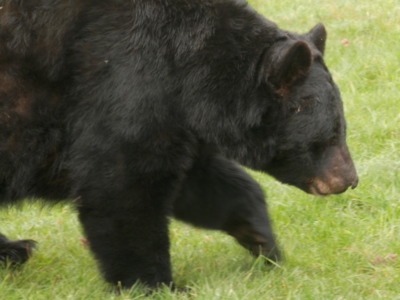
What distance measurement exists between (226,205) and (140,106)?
3.82 feet

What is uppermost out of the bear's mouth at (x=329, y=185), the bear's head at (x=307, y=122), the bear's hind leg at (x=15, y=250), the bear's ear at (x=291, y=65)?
the bear's ear at (x=291, y=65)

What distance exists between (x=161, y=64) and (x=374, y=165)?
2880 millimetres

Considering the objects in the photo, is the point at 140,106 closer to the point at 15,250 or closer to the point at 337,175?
the point at 337,175

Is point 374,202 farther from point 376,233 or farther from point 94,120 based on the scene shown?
point 94,120

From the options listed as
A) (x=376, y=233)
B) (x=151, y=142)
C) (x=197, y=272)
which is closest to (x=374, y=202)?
(x=376, y=233)

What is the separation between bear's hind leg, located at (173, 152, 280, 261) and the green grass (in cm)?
18

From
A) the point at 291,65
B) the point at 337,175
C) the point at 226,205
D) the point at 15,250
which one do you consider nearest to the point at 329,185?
the point at 337,175

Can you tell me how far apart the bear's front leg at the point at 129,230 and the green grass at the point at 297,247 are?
148mm

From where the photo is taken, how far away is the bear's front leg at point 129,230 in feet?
17.3

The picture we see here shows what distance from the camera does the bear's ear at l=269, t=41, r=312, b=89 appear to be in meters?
5.25

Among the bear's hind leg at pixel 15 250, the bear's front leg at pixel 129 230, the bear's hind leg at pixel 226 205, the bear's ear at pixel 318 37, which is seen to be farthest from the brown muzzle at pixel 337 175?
the bear's hind leg at pixel 15 250

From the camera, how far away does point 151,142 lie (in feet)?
17.2

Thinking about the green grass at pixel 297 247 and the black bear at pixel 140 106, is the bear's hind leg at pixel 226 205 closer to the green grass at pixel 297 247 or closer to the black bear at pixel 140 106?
the green grass at pixel 297 247

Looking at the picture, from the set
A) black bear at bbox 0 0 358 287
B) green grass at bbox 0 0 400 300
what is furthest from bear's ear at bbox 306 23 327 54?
green grass at bbox 0 0 400 300
